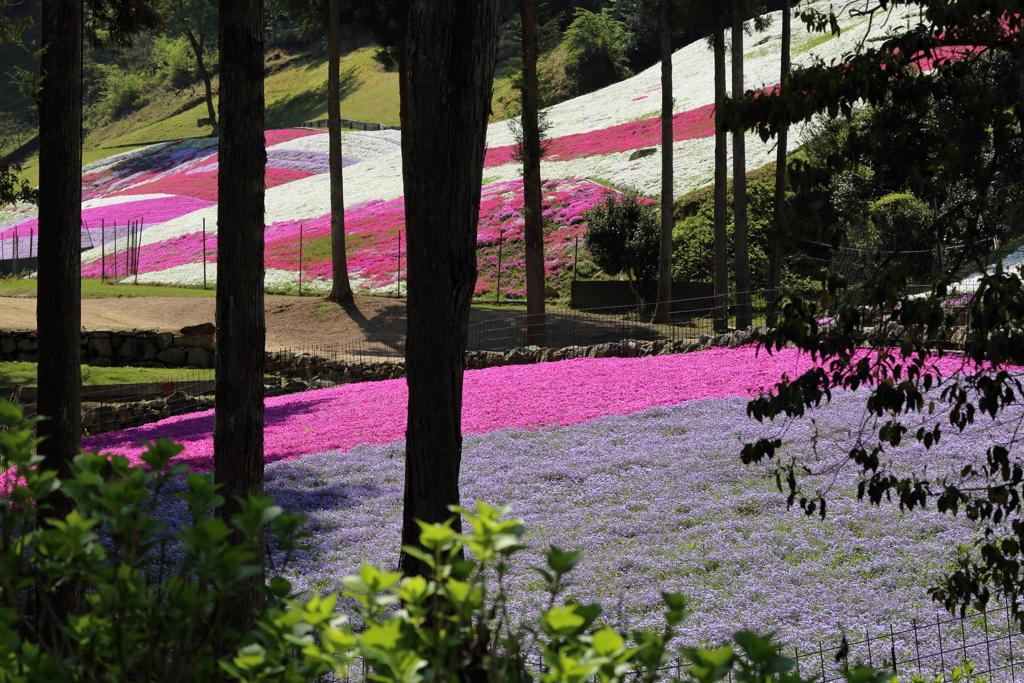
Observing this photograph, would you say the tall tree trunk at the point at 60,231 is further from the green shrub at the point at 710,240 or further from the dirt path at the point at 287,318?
the green shrub at the point at 710,240

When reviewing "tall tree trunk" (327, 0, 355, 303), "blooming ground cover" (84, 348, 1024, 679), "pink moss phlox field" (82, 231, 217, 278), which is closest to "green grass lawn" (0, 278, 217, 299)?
"pink moss phlox field" (82, 231, 217, 278)

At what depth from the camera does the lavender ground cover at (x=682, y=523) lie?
664 centimetres

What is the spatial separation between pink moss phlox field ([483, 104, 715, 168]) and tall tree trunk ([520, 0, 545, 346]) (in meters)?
21.8

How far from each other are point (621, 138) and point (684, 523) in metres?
40.8

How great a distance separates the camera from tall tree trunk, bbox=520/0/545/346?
21.8 meters

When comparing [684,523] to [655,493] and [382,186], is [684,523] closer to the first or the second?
[655,493]

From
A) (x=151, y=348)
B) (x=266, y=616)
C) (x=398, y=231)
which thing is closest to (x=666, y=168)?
(x=398, y=231)

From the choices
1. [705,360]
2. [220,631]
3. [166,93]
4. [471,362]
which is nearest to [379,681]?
[220,631]

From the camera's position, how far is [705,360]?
15.6 m

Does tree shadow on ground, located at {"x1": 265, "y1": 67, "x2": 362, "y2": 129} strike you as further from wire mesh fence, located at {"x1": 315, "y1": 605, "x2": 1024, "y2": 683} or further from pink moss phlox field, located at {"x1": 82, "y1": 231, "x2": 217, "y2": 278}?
wire mesh fence, located at {"x1": 315, "y1": 605, "x2": 1024, "y2": 683}

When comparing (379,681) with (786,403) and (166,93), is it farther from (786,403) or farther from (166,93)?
(166,93)

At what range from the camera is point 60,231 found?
23.6 ft

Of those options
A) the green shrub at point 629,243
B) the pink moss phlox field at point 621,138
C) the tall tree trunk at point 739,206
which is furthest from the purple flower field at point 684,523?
the pink moss phlox field at point 621,138

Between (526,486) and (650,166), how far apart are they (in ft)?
110
